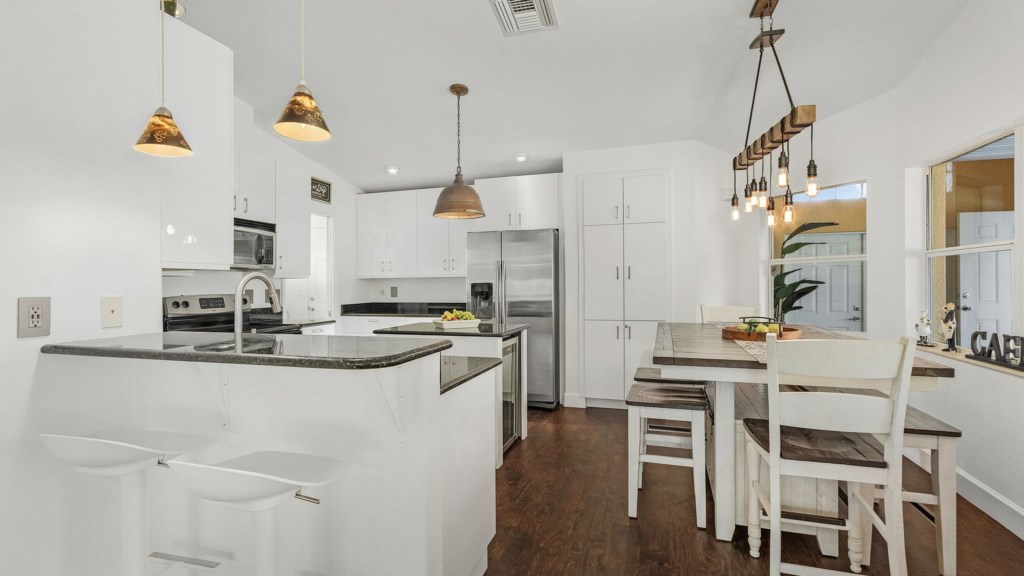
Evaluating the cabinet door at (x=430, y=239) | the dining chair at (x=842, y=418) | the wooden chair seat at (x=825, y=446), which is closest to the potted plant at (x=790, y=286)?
the wooden chair seat at (x=825, y=446)

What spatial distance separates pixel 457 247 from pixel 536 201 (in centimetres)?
108

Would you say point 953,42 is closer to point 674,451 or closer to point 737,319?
point 737,319

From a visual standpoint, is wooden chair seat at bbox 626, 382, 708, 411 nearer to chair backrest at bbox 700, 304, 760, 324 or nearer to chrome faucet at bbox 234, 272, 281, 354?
chair backrest at bbox 700, 304, 760, 324

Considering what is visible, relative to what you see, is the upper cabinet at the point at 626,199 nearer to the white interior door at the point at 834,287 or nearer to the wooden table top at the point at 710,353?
the white interior door at the point at 834,287

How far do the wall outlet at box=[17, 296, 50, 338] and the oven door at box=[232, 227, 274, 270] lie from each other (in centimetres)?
209

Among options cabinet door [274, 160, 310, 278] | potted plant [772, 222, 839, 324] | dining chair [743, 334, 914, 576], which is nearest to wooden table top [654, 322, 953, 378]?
dining chair [743, 334, 914, 576]

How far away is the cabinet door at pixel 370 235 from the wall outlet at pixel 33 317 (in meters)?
4.08

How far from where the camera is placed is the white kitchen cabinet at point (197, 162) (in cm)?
191

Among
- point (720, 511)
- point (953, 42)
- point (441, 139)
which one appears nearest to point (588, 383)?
point (720, 511)

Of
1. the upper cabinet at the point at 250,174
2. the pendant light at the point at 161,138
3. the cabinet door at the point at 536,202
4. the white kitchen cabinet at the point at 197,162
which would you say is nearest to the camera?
the pendant light at the point at 161,138

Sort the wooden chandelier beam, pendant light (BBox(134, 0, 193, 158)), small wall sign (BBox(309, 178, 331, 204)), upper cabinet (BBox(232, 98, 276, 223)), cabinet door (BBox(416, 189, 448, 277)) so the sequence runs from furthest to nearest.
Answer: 1. cabinet door (BBox(416, 189, 448, 277))
2. small wall sign (BBox(309, 178, 331, 204))
3. upper cabinet (BBox(232, 98, 276, 223))
4. the wooden chandelier beam
5. pendant light (BBox(134, 0, 193, 158))

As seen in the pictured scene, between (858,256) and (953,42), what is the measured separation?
1474 mm

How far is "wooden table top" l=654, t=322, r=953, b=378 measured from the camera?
179 centimetres

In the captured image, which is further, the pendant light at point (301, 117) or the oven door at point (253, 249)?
the oven door at point (253, 249)
